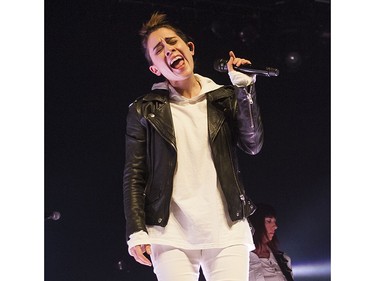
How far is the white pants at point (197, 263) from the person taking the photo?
249cm

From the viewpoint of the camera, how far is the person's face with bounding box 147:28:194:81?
8.76 feet

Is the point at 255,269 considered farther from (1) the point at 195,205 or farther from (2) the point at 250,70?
(2) the point at 250,70

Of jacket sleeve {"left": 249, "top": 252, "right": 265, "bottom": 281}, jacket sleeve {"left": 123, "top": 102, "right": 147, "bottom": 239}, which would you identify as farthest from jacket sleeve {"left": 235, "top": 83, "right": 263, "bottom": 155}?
jacket sleeve {"left": 249, "top": 252, "right": 265, "bottom": 281}

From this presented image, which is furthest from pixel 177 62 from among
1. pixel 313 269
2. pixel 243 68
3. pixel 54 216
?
pixel 313 269

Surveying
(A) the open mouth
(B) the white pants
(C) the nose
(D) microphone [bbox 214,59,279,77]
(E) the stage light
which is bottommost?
(E) the stage light

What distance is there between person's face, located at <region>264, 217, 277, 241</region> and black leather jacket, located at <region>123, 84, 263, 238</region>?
227 centimetres

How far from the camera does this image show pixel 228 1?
191 inches

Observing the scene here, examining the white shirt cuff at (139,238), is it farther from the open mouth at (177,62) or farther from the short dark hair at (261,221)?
the short dark hair at (261,221)

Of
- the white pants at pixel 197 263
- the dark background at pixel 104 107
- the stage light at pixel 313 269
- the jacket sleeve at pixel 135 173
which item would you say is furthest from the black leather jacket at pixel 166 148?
the stage light at pixel 313 269

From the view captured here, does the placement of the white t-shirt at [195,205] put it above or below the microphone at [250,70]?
below

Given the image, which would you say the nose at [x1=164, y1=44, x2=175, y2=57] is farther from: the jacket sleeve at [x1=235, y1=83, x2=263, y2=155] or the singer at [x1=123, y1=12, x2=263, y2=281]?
the jacket sleeve at [x1=235, y1=83, x2=263, y2=155]

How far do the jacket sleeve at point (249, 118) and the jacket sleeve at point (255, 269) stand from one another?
2175 millimetres
